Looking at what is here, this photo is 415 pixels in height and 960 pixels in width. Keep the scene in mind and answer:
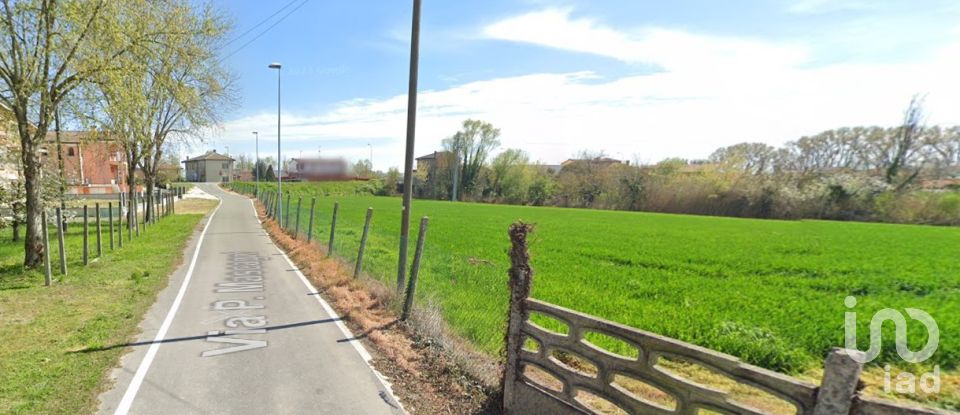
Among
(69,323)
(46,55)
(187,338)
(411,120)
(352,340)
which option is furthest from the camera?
(46,55)

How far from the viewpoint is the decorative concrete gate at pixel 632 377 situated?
2086 mm

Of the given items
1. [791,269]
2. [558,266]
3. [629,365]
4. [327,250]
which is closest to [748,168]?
[791,269]

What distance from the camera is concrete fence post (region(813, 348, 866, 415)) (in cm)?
200

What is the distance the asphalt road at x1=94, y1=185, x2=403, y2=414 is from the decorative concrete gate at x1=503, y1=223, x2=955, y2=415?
1482 millimetres

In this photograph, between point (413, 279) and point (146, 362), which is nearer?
point (146, 362)

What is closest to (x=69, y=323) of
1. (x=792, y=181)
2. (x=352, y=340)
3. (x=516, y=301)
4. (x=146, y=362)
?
(x=146, y=362)

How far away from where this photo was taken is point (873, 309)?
8.78 m

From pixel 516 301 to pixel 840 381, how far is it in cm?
246

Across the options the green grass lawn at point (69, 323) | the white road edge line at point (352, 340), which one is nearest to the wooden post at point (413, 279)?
the white road edge line at point (352, 340)

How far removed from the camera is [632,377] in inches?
124

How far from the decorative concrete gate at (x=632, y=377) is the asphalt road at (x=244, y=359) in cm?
148

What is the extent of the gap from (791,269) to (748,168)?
180ft

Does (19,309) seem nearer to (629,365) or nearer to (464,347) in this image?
(464,347)

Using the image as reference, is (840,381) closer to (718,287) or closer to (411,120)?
(411,120)
